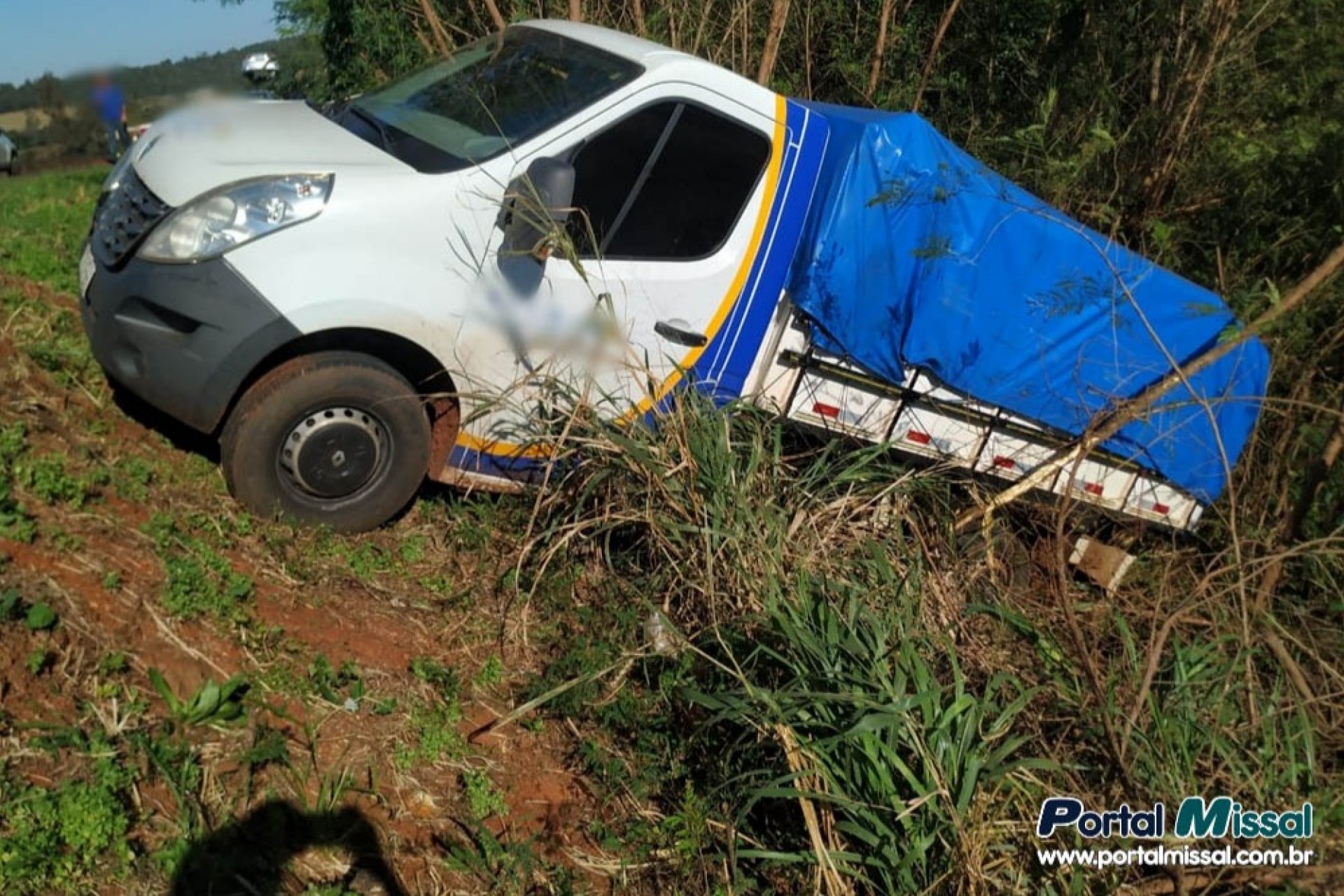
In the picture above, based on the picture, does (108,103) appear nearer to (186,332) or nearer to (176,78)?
(176,78)

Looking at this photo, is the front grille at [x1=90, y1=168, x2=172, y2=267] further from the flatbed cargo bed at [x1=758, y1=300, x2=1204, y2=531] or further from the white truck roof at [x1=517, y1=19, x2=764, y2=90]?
the flatbed cargo bed at [x1=758, y1=300, x2=1204, y2=531]

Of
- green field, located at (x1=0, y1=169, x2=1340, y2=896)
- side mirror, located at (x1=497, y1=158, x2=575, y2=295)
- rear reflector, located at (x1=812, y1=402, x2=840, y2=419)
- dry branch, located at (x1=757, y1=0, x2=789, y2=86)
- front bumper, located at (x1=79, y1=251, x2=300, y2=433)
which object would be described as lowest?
green field, located at (x1=0, y1=169, x2=1340, y2=896)

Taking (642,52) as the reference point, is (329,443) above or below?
below

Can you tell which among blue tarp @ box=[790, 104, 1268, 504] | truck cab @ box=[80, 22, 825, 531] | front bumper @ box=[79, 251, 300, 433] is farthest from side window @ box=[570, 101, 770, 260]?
front bumper @ box=[79, 251, 300, 433]

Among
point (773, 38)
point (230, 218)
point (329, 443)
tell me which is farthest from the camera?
point (773, 38)

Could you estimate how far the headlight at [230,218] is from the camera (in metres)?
4.07

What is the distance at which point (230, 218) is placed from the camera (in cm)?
408

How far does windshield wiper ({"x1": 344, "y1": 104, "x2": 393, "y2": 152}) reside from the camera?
473 centimetres

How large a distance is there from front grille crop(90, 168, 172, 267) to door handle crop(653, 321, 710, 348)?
1.96m

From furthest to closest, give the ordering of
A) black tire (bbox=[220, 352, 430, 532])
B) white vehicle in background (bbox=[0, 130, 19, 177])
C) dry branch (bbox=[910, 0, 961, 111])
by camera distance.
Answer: white vehicle in background (bbox=[0, 130, 19, 177]) → dry branch (bbox=[910, 0, 961, 111]) → black tire (bbox=[220, 352, 430, 532])

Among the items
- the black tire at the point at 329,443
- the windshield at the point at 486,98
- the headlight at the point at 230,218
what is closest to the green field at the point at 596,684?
the black tire at the point at 329,443

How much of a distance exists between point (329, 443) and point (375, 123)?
60.8 inches

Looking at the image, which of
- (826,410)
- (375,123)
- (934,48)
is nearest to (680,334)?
(826,410)

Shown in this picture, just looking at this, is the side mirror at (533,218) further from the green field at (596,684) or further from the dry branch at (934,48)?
the dry branch at (934,48)
